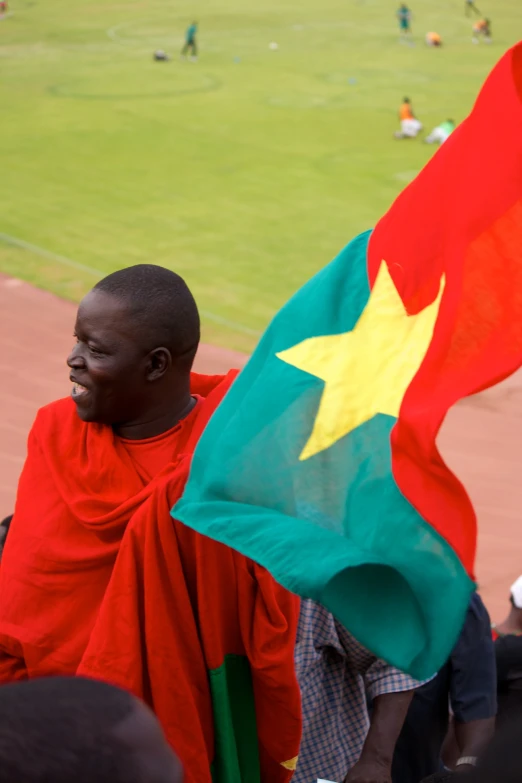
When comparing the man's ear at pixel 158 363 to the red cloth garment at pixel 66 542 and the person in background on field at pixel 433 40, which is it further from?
the person in background on field at pixel 433 40

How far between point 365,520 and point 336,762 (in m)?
1.01

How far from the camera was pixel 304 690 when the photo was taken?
3109mm

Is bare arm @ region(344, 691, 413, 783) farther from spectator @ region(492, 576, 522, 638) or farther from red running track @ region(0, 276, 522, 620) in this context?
red running track @ region(0, 276, 522, 620)

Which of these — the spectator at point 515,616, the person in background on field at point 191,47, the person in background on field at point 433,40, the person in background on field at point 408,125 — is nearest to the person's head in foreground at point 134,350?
the spectator at point 515,616

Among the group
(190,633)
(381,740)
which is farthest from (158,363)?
(381,740)

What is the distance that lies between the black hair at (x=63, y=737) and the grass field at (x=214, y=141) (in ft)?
26.3

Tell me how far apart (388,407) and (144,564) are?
2.31ft

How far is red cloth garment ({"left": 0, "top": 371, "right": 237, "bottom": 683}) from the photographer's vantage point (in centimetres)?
281

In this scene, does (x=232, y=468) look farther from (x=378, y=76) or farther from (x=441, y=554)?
→ (x=378, y=76)

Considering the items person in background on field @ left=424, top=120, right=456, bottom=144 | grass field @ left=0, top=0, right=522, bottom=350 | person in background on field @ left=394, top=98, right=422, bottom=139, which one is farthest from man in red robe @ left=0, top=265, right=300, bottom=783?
person in background on field @ left=394, top=98, right=422, bottom=139

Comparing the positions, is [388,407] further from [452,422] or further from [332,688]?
[452,422]

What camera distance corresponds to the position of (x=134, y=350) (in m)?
2.84

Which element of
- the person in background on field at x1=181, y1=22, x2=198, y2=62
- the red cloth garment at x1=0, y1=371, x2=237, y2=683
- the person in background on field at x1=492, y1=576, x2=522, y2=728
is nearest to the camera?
the red cloth garment at x1=0, y1=371, x2=237, y2=683

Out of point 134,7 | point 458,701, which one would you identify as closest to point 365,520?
point 458,701
